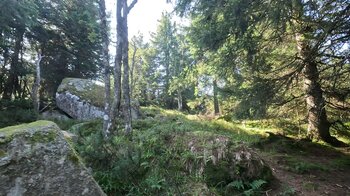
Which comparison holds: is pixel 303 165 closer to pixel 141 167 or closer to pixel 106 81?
pixel 141 167

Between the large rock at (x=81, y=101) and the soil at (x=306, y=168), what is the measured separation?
8440 mm

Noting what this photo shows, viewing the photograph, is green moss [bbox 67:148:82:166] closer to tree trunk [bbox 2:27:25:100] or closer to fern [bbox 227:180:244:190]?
fern [bbox 227:180:244:190]

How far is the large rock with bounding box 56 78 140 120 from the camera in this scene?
1444cm

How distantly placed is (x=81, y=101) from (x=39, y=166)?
12.0 meters

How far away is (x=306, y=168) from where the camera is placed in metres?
6.84

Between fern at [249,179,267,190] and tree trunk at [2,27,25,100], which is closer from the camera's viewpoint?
fern at [249,179,267,190]

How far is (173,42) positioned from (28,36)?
18.7 metres

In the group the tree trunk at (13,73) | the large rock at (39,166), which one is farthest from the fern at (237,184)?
the tree trunk at (13,73)

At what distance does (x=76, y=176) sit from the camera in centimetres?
338

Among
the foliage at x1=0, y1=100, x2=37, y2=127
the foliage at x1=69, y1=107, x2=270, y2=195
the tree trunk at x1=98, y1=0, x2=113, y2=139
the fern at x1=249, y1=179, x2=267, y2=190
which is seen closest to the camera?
the foliage at x1=69, y1=107, x2=270, y2=195

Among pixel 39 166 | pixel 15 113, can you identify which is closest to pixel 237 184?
pixel 39 166

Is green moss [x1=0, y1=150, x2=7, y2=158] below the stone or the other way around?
below

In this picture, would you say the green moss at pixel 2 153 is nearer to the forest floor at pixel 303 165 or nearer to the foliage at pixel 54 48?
the forest floor at pixel 303 165

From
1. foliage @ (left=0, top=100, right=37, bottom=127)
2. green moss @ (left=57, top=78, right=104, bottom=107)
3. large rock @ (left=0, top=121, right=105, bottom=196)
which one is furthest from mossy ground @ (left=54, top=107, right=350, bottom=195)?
foliage @ (left=0, top=100, right=37, bottom=127)
